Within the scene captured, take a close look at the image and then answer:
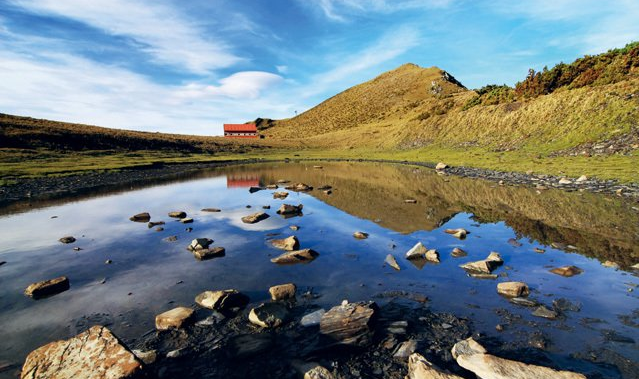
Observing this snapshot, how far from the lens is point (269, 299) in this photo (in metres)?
9.15

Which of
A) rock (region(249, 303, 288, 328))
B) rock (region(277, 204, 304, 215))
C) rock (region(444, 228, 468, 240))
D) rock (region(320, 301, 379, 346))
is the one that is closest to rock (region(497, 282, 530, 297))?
rock (region(320, 301, 379, 346))

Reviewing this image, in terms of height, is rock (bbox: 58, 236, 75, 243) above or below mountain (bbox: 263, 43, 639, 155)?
below

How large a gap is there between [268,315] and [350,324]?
2129 millimetres

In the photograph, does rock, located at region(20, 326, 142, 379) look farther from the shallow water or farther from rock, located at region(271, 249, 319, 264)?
rock, located at region(271, 249, 319, 264)

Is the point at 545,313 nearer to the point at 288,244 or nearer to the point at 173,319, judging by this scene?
the point at 288,244

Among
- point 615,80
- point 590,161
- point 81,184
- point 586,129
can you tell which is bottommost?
point 81,184

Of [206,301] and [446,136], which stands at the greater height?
[446,136]

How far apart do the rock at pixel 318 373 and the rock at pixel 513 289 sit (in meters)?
6.09

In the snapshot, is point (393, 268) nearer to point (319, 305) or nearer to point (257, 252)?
point (319, 305)

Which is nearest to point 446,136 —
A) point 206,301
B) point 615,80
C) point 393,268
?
point 615,80

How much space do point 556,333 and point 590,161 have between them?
3052 cm

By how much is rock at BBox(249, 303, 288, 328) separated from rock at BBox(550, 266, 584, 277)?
30.2 ft

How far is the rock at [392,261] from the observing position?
11.2 m

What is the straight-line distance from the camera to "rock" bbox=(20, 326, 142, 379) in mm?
5176
